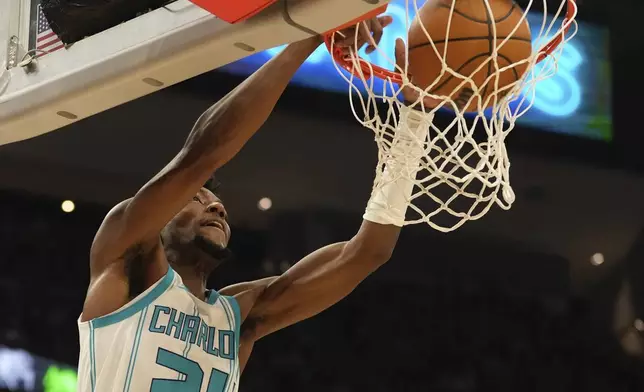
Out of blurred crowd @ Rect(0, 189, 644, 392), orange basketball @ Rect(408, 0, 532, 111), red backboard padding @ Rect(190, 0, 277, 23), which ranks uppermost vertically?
red backboard padding @ Rect(190, 0, 277, 23)

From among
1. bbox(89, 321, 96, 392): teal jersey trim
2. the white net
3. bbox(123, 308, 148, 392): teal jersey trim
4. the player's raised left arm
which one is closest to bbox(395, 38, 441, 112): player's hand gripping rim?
the white net

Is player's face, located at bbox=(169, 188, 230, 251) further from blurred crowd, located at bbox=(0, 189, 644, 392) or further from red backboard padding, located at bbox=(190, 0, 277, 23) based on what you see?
blurred crowd, located at bbox=(0, 189, 644, 392)

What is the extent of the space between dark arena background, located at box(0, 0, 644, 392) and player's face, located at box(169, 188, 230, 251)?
2713mm

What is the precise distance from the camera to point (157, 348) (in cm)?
225

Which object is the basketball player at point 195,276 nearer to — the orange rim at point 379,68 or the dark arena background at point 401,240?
the orange rim at point 379,68

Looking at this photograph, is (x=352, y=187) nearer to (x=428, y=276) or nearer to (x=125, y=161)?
(x=428, y=276)

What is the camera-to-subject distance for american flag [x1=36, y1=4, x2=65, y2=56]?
2.00 metres

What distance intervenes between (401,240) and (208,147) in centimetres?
385

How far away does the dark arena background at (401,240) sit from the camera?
539cm

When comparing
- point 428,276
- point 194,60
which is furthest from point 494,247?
point 194,60

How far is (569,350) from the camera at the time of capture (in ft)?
19.9

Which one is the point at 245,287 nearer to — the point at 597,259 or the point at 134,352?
the point at 134,352

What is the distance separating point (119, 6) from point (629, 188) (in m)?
4.73

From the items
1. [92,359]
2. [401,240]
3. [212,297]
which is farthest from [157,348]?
[401,240]
